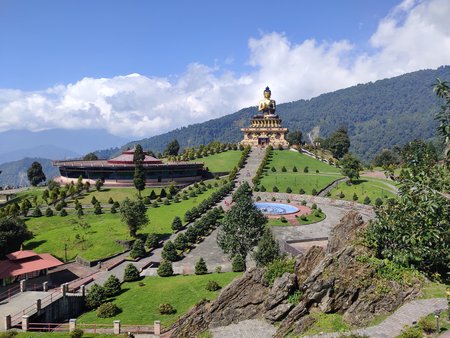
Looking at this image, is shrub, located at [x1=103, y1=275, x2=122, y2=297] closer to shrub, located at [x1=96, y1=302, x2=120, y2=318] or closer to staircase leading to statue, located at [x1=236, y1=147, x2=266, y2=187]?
shrub, located at [x1=96, y1=302, x2=120, y2=318]

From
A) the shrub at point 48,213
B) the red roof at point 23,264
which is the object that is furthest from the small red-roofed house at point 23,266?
the shrub at point 48,213

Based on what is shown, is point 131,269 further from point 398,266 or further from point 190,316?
point 398,266

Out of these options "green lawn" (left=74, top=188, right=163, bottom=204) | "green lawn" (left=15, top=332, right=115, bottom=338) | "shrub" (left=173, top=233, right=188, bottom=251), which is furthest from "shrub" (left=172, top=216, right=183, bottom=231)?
"green lawn" (left=15, top=332, right=115, bottom=338)

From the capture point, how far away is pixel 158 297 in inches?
1278

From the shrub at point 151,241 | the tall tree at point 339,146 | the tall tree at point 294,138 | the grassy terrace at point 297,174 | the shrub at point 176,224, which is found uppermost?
the tall tree at point 294,138

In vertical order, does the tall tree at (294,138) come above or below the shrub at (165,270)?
above

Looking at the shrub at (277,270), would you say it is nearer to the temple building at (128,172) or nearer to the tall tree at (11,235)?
the tall tree at (11,235)

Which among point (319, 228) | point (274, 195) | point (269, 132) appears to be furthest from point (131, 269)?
point (269, 132)

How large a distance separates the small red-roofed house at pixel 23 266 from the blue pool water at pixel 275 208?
3173 cm

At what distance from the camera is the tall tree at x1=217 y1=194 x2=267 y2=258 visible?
38094 millimetres

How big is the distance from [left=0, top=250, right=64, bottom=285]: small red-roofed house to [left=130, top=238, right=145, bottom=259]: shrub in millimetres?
8385

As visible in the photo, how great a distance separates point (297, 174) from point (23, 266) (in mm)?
66661

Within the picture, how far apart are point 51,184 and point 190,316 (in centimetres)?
7067

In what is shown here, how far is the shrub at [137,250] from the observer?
44841mm
